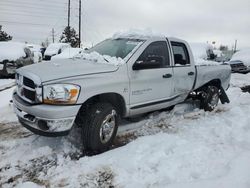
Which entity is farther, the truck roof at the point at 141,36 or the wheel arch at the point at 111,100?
the truck roof at the point at 141,36

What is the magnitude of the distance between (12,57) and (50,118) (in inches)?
394

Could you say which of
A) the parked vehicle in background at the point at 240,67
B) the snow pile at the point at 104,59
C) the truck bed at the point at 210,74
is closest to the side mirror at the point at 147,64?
the snow pile at the point at 104,59

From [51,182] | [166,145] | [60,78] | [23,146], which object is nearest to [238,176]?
[166,145]

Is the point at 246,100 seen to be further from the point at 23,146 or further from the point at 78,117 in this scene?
the point at 23,146

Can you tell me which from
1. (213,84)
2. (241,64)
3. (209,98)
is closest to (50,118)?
(209,98)

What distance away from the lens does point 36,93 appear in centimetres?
416

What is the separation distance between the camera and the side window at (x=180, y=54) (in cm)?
631

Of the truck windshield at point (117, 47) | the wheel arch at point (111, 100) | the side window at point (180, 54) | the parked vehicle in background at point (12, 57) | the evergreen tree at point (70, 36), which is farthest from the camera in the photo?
the evergreen tree at point (70, 36)

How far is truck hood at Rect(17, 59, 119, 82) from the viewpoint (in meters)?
4.22

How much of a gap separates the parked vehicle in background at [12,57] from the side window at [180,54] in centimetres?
810

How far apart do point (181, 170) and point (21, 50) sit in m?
12.2

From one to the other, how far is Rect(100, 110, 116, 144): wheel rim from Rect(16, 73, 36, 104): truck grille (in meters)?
1.09

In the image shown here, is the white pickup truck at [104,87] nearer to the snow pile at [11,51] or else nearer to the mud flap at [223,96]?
the mud flap at [223,96]

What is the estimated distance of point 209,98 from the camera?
24.3 ft
